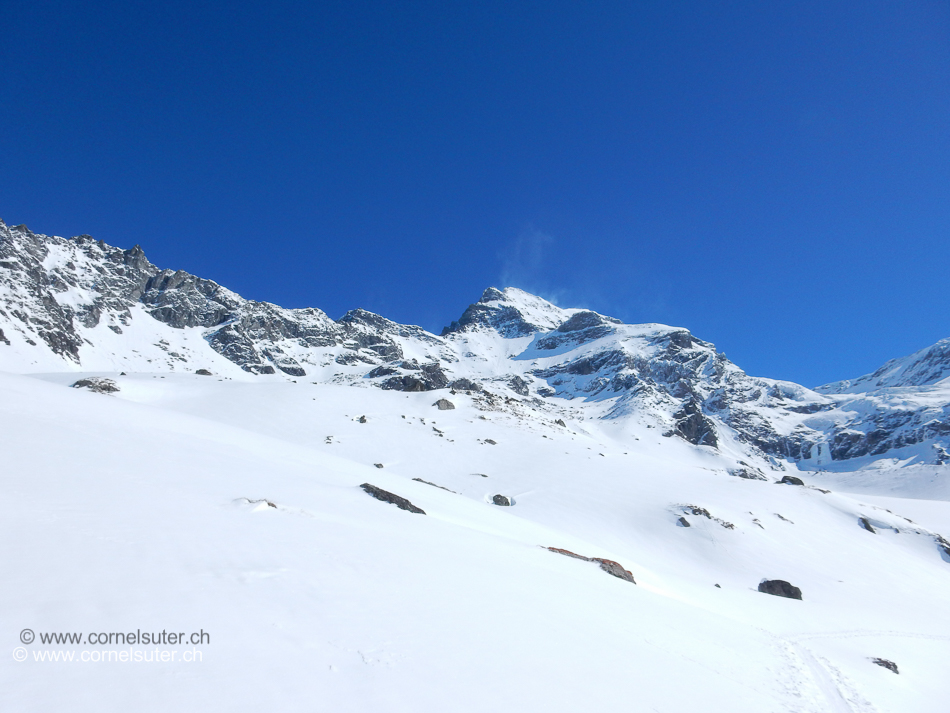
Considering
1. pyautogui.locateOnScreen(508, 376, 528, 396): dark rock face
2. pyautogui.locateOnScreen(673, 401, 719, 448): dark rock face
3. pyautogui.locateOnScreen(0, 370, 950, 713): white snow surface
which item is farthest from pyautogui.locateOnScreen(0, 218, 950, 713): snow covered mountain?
pyautogui.locateOnScreen(508, 376, 528, 396): dark rock face

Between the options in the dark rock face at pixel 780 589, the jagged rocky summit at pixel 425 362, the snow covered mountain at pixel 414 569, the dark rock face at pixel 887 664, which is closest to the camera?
the snow covered mountain at pixel 414 569

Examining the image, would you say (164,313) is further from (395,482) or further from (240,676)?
(240,676)

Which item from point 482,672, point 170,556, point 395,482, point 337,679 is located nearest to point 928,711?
point 482,672

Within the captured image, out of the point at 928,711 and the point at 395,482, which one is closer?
the point at 928,711

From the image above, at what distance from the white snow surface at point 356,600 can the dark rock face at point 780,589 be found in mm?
1085

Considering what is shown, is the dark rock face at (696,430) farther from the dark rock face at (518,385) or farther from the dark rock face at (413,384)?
the dark rock face at (413,384)

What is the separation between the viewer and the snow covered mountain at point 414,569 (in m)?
5.17

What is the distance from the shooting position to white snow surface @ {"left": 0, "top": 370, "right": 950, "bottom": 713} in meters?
5.02

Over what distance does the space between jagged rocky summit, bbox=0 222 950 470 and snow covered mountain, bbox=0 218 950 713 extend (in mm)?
26473

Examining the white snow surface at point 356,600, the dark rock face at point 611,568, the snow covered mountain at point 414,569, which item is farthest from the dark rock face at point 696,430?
the dark rock face at point 611,568

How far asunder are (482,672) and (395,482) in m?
18.1

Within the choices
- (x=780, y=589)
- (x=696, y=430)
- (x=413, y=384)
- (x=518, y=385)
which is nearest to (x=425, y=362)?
(x=518, y=385)

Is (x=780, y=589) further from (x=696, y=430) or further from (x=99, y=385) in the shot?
(x=696, y=430)

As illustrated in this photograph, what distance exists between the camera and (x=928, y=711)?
12008 millimetres
